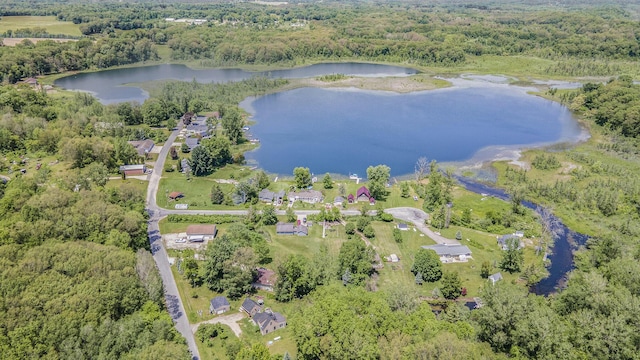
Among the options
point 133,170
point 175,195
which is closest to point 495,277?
point 175,195

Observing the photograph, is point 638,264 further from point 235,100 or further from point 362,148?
point 235,100

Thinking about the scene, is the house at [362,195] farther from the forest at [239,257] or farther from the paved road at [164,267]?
the paved road at [164,267]

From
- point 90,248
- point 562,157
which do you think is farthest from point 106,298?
point 562,157

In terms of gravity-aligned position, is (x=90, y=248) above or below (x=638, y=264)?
below

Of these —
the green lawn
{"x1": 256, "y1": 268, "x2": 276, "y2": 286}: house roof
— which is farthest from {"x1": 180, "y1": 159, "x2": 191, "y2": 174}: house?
the green lawn

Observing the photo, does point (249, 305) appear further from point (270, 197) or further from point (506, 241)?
point (506, 241)

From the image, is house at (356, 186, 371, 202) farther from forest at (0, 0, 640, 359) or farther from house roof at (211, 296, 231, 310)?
house roof at (211, 296, 231, 310)
